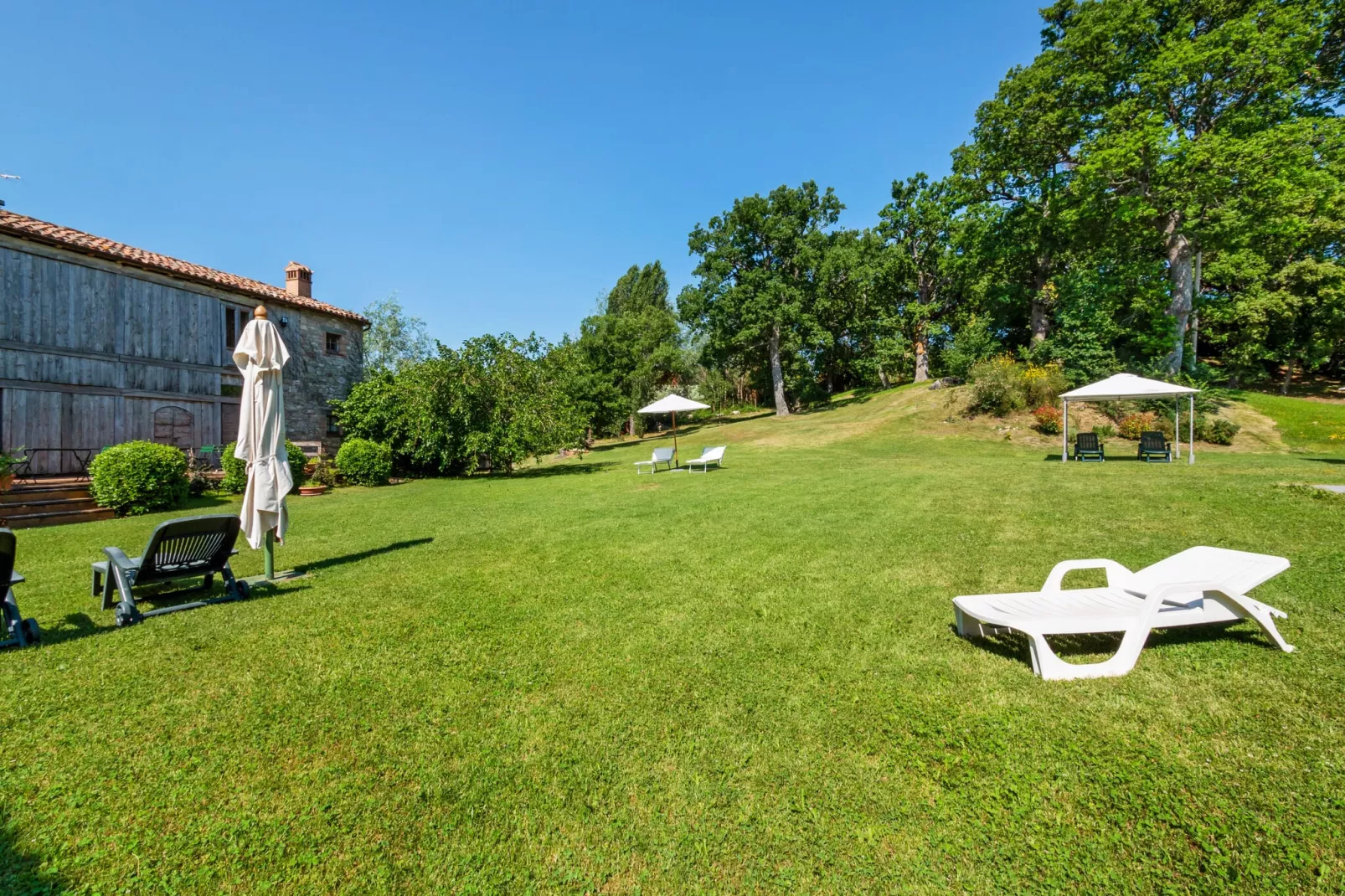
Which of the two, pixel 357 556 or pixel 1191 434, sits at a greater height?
pixel 1191 434

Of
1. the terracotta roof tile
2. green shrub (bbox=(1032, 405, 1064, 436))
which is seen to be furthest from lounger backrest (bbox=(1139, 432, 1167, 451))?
the terracotta roof tile

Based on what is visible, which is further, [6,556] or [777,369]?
[777,369]

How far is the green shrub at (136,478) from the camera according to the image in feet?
36.2

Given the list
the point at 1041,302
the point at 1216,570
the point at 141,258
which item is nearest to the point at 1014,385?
the point at 1041,302

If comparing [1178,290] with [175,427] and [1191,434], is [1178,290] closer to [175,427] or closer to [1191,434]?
[1191,434]

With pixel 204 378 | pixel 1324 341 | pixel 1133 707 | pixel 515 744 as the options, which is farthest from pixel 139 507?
pixel 1324 341

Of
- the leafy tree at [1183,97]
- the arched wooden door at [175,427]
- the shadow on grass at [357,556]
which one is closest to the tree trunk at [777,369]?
the leafy tree at [1183,97]

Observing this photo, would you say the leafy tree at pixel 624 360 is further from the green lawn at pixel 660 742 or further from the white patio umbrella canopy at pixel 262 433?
the green lawn at pixel 660 742

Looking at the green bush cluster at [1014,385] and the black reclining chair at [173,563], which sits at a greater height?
the green bush cluster at [1014,385]

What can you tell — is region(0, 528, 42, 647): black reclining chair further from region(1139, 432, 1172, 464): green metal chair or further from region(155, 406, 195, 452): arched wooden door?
region(1139, 432, 1172, 464): green metal chair

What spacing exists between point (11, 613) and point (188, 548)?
1151mm

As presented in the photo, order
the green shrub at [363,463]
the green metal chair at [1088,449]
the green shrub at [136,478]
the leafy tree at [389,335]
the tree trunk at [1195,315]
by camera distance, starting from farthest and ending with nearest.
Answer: the leafy tree at [389,335] → the tree trunk at [1195,315] → the green shrub at [363,463] → the green metal chair at [1088,449] → the green shrub at [136,478]

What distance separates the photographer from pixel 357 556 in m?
6.79

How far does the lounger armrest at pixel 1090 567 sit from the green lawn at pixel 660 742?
0.49 meters
